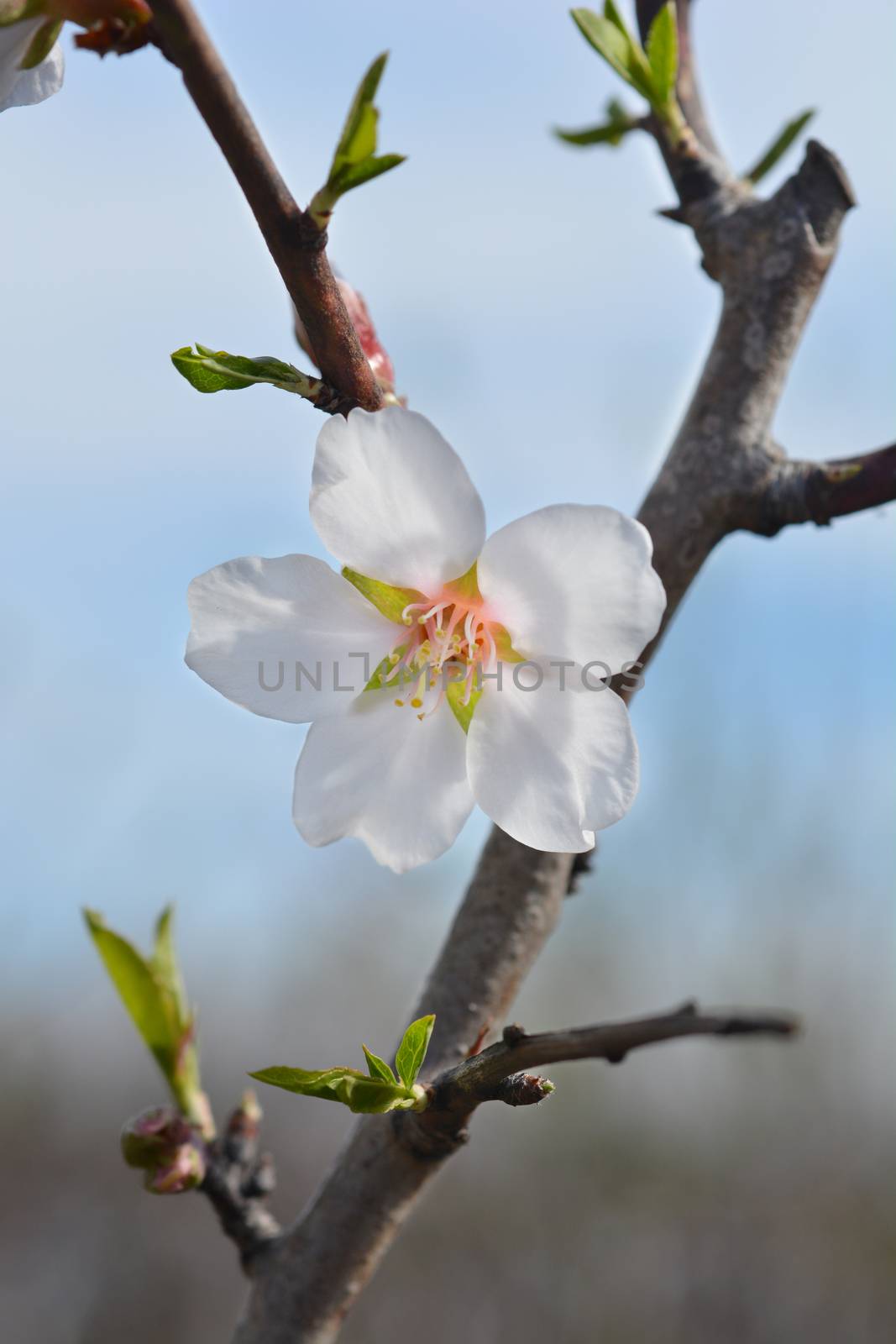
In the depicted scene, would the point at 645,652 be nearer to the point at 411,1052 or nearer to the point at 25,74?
the point at 411,1052

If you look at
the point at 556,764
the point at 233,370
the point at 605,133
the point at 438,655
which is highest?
the point at 605,133

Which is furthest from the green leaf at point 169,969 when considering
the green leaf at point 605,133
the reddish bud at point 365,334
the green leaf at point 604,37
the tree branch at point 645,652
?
the green leaf at point 605,133

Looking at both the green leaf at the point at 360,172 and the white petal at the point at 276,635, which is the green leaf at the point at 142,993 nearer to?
the white petal at the point at 276,635

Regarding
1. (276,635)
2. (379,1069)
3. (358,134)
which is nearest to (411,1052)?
(379,1069)

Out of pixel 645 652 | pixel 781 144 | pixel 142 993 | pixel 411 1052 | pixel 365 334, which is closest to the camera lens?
pixel 411 1052

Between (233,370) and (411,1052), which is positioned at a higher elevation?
(233,370)

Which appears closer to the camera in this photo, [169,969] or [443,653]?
[443,653]

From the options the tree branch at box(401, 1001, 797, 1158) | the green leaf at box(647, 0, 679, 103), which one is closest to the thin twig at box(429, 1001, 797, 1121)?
the tree branch at box(401, 1001, 797, 1158)
